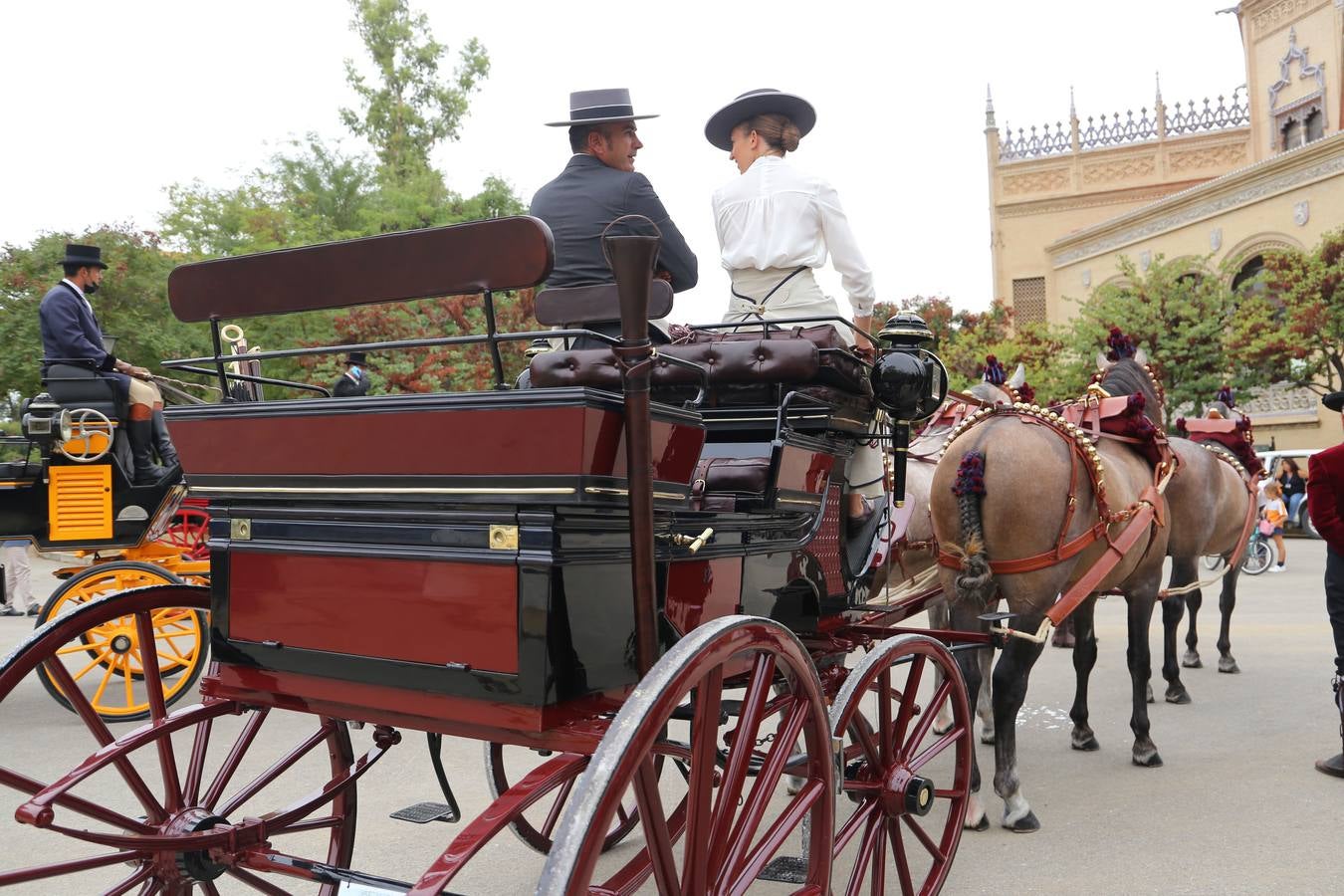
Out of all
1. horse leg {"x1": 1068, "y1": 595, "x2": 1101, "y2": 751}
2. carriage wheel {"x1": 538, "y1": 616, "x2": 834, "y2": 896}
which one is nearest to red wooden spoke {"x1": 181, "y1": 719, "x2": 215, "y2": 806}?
carriage wheel {"x1": 538, "y1": 616, "x2": 834, "y2": 896}

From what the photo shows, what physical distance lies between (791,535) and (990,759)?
269 centimetres

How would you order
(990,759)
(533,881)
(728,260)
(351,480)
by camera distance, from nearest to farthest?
(351,480), (533,881), (728,260), (990,759)

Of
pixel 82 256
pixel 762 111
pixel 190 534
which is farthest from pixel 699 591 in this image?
pixel 190 534

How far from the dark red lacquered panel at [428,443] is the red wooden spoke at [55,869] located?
36.8 inches

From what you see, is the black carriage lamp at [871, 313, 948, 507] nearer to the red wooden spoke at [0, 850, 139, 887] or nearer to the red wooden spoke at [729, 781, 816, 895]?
the red wooden spoke at [729, 781, 816, 895]

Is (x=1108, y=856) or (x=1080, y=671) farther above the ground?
(x=1080, y=671)

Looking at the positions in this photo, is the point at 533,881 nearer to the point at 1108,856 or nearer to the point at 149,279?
the point at 1108,856

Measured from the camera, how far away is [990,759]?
504cm

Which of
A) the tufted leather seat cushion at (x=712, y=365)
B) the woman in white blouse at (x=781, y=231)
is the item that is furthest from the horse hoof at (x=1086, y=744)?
the tufted leather seat cushion at (x=712, y=365)

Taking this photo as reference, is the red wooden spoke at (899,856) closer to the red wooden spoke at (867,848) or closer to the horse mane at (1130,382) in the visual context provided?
the red wooden spoke at (867,848)

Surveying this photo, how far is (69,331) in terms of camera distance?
19.1 feet

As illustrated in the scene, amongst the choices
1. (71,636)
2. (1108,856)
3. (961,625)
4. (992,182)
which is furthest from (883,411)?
(992,182)

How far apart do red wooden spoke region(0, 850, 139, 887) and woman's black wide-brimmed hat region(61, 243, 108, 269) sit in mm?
4610

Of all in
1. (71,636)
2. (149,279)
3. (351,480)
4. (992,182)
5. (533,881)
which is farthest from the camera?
(992,182)
